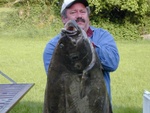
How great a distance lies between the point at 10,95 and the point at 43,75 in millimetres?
5035

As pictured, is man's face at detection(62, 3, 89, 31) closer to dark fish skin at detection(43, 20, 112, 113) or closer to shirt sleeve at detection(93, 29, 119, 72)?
shirt sleeve at detection(93, 29, 119, 72)

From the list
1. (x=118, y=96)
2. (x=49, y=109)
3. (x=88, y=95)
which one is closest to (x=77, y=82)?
(x=88, y=95)

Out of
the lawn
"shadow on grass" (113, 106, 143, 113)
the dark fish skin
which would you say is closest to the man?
the dark fish skin

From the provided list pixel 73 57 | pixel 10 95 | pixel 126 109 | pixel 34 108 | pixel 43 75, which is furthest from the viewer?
pixel 43 75

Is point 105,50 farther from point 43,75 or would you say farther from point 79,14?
point 43,75

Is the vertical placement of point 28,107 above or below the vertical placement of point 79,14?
below

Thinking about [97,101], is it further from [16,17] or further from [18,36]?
[16,17]

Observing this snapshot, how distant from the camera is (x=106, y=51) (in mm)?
2002

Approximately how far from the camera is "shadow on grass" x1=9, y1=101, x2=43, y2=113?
19.6ft

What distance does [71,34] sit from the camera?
1.68m

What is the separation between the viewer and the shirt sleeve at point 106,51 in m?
1.96

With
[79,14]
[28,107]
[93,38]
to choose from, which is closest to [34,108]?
[28,107]

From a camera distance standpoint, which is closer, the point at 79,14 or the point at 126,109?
the point at 79,14

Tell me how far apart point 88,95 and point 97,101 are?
61 mm
